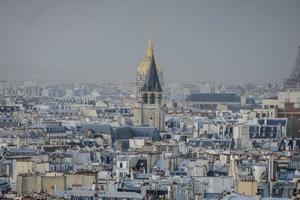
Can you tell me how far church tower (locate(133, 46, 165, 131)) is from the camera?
38406 millimetres

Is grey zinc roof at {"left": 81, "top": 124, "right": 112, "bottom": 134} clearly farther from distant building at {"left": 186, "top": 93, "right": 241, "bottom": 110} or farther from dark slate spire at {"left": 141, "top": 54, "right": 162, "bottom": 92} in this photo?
distant building at {"left": 186, "top": 93, "right": 241, "bottom": 110}

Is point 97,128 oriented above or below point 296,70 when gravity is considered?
below

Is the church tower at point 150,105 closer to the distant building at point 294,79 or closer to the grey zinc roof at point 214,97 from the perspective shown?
the distant building at point 294,79

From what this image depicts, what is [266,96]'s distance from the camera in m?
48.1

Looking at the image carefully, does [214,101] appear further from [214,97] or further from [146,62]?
[146,62]

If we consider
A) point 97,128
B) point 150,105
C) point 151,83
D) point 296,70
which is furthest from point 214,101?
point 97,128

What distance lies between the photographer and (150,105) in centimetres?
3894

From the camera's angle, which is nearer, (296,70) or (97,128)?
(97,128)

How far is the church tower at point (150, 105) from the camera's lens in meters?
38.4

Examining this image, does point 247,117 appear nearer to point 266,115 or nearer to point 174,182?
point 266,115

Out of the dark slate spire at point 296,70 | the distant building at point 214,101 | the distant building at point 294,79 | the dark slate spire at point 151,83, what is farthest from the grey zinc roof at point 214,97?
the dark slate spire at point 151,83

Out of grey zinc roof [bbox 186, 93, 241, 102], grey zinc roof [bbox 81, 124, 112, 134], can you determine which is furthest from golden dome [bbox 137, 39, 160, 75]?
grey zinc roof [bbox 186, 93, 241, 102]

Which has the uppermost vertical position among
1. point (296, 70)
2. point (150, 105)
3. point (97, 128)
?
point (296, 70)

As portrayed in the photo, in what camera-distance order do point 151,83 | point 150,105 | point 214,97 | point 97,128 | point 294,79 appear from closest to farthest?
1. point 97,128
2. point 150,105
3. point 151,83
4. point 294,79
5. point 214,97
